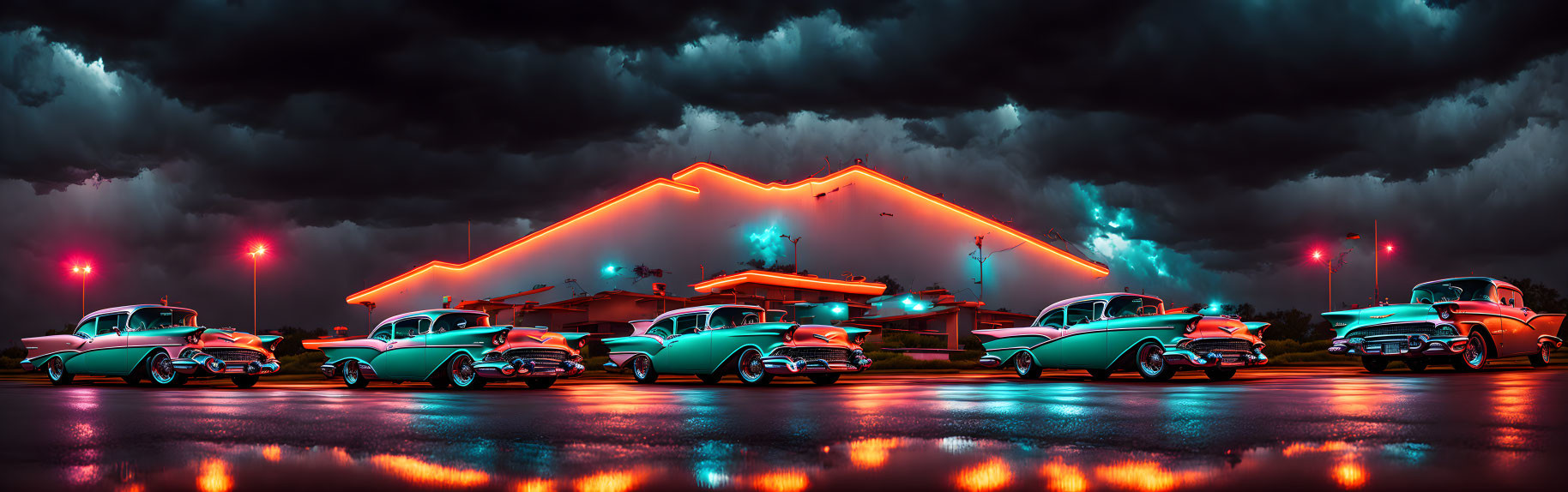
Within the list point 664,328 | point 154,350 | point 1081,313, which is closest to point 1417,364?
point 1081,313

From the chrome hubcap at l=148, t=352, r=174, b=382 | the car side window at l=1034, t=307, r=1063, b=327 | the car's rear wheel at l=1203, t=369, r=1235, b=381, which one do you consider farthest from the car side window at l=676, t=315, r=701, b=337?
the chrome hubcap at l=148, t=352, r=174, b=382

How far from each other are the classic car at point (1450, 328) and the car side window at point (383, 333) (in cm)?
1781

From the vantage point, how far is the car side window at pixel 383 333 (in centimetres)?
1842

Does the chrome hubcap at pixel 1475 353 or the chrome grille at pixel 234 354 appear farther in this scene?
the chrome hubcap at pixel 1475 353

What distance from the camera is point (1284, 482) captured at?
4.99 metres

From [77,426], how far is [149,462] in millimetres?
3368

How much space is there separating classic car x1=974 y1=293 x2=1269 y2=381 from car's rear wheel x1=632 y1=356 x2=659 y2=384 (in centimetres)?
690

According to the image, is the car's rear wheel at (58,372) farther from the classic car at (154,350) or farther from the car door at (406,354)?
the car door at (406,354)

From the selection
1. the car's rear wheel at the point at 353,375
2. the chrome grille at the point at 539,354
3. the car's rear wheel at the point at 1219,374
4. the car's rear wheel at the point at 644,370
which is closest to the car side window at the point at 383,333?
the car's rear wheel at the point at 353,375

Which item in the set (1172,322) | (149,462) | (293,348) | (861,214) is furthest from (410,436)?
(861,214)

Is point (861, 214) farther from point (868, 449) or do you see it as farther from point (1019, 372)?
point (868, 449)

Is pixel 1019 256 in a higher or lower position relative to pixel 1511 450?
higher

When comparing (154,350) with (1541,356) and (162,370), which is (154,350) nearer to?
(162,370)

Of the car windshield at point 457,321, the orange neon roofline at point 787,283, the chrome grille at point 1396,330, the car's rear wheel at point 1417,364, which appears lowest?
the car's rear wheel at point 1417,364
